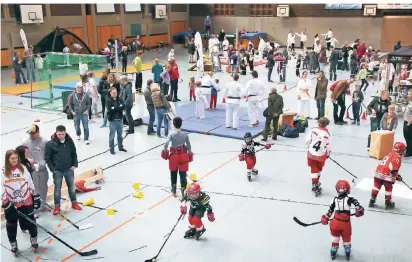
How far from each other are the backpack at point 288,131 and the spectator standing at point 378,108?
210 cm

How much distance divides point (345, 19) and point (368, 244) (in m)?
31.1

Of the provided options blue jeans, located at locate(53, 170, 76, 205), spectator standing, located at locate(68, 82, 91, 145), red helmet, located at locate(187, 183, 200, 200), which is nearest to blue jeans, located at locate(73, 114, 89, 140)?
spectator standing, located at locate(68, 82, 91, 145)

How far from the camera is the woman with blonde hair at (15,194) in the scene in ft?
21.9

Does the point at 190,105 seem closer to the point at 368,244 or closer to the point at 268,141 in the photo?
the point at 268,141

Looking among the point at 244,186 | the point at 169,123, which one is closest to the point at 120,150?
the point at 169,123

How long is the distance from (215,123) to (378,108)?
4.98 m

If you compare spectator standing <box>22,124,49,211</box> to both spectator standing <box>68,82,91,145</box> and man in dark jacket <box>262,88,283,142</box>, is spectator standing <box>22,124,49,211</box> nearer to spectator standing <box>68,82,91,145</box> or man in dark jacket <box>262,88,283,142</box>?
spectator standing <box>68,82,91,145</box>

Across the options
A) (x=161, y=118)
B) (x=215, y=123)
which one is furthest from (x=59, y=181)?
(x=215, y=123)

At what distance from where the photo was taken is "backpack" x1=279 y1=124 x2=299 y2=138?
13.1 m

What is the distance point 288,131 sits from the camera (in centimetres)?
1316

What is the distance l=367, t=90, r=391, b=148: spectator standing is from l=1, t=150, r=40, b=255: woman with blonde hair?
8781 mm

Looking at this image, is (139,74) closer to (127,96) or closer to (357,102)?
(127,96)

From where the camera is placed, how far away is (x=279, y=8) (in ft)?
122

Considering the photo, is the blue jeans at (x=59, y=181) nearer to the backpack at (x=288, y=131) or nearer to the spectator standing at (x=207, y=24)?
the backpack at (x=288, y=131)
